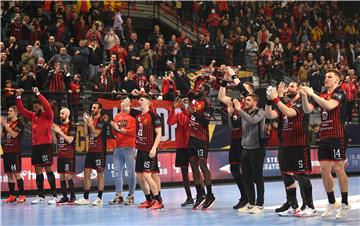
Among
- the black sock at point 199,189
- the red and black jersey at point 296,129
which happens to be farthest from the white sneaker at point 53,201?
the red and black jersey at point 296,129

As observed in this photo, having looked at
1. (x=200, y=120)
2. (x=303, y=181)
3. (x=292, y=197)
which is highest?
(x=200, y=120)

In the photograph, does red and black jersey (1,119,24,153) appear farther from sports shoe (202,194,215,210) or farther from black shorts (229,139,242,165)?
black shorts (229,139,242,165)

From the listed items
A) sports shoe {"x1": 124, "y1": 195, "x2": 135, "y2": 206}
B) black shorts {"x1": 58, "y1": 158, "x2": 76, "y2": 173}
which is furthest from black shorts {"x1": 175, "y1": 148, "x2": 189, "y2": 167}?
black shorts {"x1": 58, "y1": 158, "x2": 76, "y2": 173}

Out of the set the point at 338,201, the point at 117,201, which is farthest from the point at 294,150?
the point at 117,201

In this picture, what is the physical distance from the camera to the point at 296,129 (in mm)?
10250

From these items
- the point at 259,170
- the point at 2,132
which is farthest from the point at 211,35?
the point at 259,170

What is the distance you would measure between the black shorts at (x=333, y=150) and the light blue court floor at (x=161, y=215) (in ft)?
3.19

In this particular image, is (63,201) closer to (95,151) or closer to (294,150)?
(95,151)

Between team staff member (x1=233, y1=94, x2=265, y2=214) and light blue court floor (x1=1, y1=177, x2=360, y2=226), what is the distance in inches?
14.7

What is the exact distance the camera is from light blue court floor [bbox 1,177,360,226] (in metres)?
9.59

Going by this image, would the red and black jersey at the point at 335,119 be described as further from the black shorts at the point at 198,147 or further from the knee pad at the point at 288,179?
the black shorts at the point at 198,147

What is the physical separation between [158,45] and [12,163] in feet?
29.1

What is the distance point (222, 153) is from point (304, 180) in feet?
28.1

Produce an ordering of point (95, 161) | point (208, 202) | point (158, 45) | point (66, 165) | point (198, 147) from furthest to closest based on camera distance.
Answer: point (158, 45), point (66, 165), point (95, 161), point (198, 147), point (208, 202)
